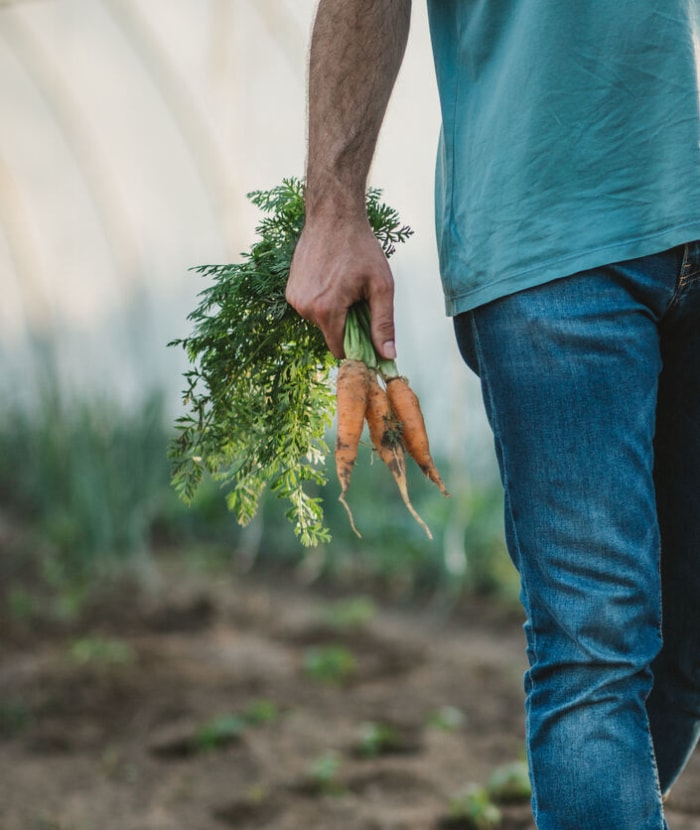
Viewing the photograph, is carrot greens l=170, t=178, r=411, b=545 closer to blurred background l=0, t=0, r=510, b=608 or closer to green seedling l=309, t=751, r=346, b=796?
green seedling l=309, t=751, r=346, b=796

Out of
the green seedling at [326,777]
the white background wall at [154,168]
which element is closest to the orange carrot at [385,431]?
the green seedling at [326,777]

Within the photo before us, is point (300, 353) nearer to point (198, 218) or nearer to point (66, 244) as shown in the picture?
point (198, 218)

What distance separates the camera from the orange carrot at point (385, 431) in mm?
1427

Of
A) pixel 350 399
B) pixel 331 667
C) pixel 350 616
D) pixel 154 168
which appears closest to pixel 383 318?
pixel 350 399

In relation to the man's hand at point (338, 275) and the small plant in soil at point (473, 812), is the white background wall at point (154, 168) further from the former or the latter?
the man's hand at point (338, 275)

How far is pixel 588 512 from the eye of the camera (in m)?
1.17

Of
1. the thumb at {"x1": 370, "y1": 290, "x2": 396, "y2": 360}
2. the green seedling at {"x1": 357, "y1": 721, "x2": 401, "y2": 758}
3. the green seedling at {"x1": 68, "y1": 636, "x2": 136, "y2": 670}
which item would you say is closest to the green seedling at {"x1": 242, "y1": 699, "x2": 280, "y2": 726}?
the green seedling at {"x1": 357, "y1": 721, "x2": 401, "y2": 758}

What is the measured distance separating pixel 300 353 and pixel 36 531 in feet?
12.9

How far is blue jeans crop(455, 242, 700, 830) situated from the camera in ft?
3.79

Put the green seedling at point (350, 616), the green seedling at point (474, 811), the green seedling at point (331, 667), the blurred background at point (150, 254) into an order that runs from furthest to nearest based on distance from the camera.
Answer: the blurred background at point (150, 254), the green seedling at point (350, 616), the green seedling at point (331, 667), the green seedling at point (474, 811)

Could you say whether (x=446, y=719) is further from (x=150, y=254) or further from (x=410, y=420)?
(x=150, y=254)

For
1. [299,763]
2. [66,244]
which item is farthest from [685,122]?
[66,244]

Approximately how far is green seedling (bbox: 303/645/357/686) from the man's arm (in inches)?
88.4

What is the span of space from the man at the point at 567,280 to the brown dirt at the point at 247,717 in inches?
41.6
